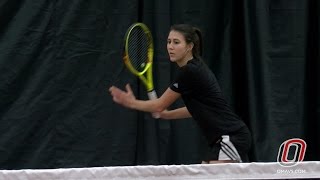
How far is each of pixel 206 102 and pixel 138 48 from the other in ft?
3.77

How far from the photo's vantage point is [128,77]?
15.5ft

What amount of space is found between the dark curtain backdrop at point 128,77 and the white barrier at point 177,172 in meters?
1.96

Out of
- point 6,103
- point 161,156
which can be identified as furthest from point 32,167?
point 161,156

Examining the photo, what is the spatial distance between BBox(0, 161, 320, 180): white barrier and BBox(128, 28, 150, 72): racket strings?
155 cm

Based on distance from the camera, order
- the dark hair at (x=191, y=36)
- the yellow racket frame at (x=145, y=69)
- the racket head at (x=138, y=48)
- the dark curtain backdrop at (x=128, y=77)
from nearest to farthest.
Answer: the dark hair at (x=191, y=36) → the yellow racket frame at (x=145, y=69) → the racket head at (x=138, y=48) → the dark curtain backdrop at (x=128, y=77)

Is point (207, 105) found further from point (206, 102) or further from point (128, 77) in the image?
point (128, 77)

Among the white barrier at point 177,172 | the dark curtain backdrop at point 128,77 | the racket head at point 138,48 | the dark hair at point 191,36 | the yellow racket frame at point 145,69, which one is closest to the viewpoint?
the white barrier at point 177,172

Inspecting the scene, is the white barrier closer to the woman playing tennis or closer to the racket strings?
the woman playing tennis

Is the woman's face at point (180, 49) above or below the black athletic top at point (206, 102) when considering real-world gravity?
above

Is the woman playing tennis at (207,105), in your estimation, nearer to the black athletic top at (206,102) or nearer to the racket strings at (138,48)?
the black athletic top at (206,102)

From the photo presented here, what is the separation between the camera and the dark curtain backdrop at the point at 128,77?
15.0ft

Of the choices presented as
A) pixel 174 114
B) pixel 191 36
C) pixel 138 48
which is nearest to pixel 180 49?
pixel 191 36

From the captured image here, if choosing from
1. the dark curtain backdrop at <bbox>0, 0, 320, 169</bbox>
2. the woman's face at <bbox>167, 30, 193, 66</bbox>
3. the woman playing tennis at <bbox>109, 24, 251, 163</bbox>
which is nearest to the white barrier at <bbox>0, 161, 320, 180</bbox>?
the woman playing tennis at <bbox>109, 24, 251, 163</bbox>

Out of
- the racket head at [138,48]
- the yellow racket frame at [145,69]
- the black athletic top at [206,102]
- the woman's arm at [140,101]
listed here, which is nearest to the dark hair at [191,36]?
the black athletic top at [206,102]
